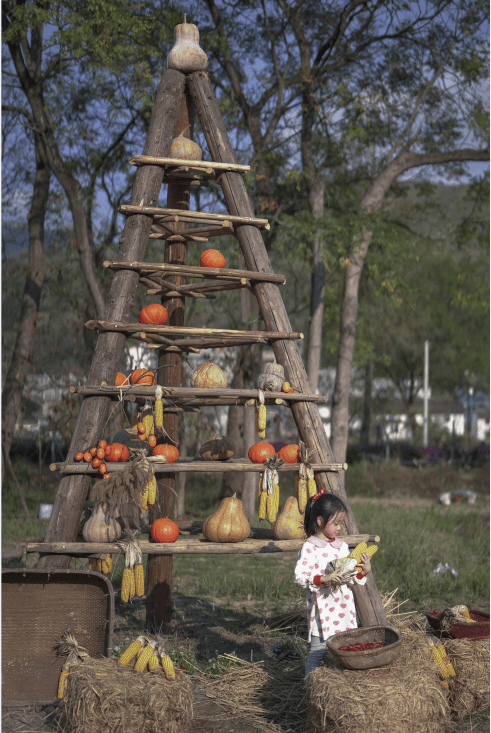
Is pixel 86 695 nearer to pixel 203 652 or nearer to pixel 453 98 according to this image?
pixel 203 652

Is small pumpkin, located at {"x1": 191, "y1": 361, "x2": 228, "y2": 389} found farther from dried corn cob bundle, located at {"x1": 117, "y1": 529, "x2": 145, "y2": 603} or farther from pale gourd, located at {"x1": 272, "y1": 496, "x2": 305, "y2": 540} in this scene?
dried corn cob bundle, located at {"x1": 117, "y1": 529, "x2": 145, "y2": 603}

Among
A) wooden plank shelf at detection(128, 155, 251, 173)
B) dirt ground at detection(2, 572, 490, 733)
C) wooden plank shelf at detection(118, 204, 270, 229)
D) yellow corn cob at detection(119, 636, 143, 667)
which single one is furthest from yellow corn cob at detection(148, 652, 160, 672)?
wooden plank shelf at detection(128, 155, 251, 173)

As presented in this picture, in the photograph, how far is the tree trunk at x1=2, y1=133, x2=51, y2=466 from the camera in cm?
1447

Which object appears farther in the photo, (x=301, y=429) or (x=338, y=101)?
(x=338, y=101)

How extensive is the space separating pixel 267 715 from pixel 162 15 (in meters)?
12.2

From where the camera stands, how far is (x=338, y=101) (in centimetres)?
1444

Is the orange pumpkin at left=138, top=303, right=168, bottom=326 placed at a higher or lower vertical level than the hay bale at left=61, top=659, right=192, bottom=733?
higher

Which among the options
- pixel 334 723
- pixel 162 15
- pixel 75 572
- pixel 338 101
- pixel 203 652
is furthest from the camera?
pixel 338 101

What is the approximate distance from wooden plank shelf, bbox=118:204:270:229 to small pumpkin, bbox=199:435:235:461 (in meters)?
1.93

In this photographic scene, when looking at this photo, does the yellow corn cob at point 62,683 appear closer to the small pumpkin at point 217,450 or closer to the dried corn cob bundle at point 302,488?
the dried corn cob bundle at point 302,488

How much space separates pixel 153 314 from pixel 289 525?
225cm

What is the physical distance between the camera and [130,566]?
504cm

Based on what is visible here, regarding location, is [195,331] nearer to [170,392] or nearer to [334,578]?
[170,392]

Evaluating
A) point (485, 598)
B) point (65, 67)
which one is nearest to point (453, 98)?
point (65, 67)
